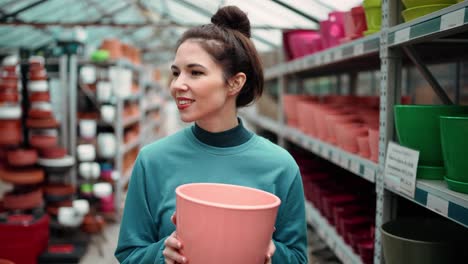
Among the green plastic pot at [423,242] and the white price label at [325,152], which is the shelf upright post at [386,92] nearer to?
the green plastic pot at [423,242]

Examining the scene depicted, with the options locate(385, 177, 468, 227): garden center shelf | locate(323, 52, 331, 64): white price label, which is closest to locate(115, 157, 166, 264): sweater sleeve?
locate(385, 177, 468, 227): garden center shelf

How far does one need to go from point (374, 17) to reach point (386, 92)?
36 centimetres

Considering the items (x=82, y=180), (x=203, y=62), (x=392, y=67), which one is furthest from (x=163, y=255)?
(x=82, y=180)

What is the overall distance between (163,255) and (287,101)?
239 cm

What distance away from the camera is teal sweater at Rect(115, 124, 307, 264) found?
42.7 inches

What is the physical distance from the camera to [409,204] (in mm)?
1862

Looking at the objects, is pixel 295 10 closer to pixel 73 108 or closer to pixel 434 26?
pixel 73 108

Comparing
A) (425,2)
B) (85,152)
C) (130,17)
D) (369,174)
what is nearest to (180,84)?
(425,2)

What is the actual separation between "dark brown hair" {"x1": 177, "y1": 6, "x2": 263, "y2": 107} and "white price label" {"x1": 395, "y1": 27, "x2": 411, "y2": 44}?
492 mm

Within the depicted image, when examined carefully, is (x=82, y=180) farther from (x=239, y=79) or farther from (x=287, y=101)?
(x=239, y=79)

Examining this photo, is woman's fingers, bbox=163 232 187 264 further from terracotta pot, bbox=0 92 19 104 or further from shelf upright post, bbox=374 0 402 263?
terracotta pot, bbox=0 92 19 104

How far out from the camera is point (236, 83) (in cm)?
116

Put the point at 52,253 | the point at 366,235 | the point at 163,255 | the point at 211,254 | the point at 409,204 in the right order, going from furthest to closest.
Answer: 1. the point at 52,253
2. the point at 366,235
3. the point at 409,204
4. the point at 163,255
5. the point at 211,254

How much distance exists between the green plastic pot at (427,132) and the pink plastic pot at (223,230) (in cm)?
64
